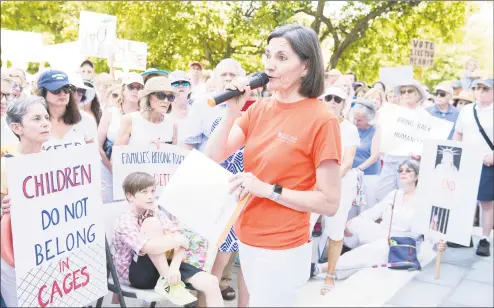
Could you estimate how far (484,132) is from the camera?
579 cm

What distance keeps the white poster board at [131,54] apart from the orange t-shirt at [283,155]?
3.34 metres

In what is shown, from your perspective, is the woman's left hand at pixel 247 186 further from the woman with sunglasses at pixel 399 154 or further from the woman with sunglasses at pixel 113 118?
the woman with sunglasses at pixel 399 154

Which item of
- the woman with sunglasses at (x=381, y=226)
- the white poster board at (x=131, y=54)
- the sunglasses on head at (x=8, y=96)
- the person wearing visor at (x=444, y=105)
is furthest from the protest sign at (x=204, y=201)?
the person wearing visor at (x=444, y=105)

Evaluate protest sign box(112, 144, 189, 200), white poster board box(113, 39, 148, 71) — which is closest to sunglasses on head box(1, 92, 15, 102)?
white poster board box(113, 39, 148, 71)

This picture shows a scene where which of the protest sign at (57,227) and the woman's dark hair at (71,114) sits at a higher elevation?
the woman's dark hair at (71,114)

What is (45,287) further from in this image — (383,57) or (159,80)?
(383,57)

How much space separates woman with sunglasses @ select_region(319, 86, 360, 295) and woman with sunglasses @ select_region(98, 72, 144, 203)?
149 centimetres

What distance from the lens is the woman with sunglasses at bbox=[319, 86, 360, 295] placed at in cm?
429

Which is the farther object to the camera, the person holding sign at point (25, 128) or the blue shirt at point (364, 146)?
the blue shirt at point (364, 146)

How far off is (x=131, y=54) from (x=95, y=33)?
393 millimetres

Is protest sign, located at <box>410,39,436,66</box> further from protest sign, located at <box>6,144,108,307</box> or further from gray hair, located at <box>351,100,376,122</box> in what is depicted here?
protest sign, located at <box>6,144,108,307</box>

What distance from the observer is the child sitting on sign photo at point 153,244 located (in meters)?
2.90

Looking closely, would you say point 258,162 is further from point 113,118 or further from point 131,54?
point 131,54

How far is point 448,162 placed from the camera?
4.82 metres
